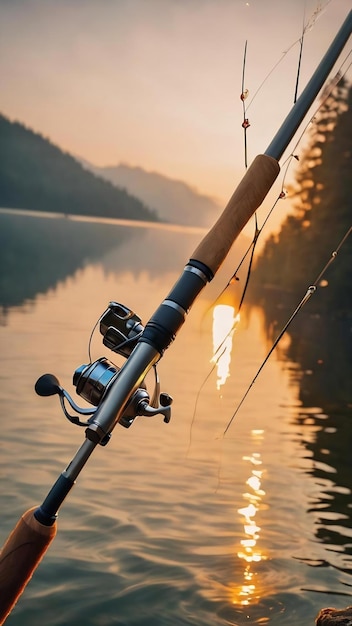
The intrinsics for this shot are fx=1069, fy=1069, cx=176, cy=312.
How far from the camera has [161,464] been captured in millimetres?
13453

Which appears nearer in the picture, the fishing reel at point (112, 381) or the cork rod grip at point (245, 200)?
the fishing reel at point (112, 381)

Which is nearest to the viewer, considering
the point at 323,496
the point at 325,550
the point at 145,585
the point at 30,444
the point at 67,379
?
the point at 145,585

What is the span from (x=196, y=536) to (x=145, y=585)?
1.63m

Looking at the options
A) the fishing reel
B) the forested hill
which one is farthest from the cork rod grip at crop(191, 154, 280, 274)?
the forested hill

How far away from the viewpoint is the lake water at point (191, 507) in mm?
8352

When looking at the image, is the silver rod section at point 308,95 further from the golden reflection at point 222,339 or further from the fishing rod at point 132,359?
the golden reflection at point 222,339

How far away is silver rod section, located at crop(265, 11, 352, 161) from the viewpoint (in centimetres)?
316

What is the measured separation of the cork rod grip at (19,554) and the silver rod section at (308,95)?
132cm

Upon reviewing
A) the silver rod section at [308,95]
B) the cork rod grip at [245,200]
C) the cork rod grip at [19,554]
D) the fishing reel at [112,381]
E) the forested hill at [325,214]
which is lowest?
the forested hill at [325,214]

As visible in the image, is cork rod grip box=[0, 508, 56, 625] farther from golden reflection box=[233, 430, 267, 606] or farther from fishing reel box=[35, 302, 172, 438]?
golden reflection box=[233, 430, 267, 606]

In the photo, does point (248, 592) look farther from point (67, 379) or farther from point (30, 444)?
point (67, 379)

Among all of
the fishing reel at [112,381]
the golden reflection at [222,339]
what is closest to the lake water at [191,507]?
the fishing reel at [112,381]

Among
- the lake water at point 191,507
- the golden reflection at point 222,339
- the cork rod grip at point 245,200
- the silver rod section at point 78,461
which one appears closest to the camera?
the silver rod section at point 78,461

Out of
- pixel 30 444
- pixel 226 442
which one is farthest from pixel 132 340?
pixel 226 442
